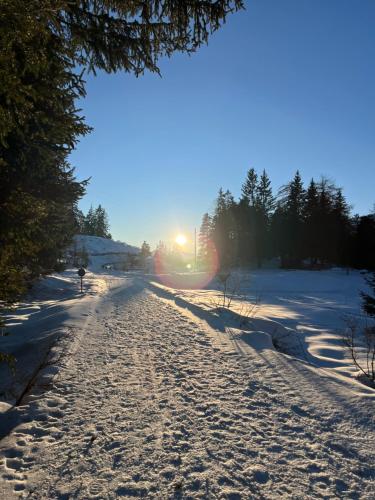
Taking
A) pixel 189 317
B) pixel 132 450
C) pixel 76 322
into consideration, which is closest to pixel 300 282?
pixel 189 317

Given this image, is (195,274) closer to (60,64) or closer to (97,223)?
(60,64)

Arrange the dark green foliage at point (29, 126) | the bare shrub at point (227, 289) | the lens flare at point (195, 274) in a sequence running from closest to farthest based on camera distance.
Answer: the dark green foliage at point (29, 126) → the bare shrub at point (227, 289) → the lens flare at point (195, 274)

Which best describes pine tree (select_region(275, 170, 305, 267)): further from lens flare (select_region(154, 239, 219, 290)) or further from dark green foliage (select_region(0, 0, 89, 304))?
dark green foliage (select_region(0, 0, 89, 304))

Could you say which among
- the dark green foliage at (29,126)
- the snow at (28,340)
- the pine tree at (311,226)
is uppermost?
the pine tree at (311,226)

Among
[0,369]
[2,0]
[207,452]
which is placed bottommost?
[0,369]

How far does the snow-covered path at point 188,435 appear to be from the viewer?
271cm

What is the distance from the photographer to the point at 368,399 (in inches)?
169

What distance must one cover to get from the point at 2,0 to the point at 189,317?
10.1 metres

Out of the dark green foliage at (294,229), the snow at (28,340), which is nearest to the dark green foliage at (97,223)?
the dark green foliage at (294,229)

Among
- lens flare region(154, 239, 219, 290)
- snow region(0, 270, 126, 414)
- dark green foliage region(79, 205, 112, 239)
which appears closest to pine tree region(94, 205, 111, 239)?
dark green foliage region(79, 205, 112, 239)

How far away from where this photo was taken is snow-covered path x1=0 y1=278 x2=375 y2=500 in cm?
271

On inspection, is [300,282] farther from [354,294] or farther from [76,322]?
[76,322]

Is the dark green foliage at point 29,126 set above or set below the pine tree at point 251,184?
below

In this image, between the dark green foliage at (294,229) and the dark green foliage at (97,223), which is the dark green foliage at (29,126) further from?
the dark green foliage at (97,223)
